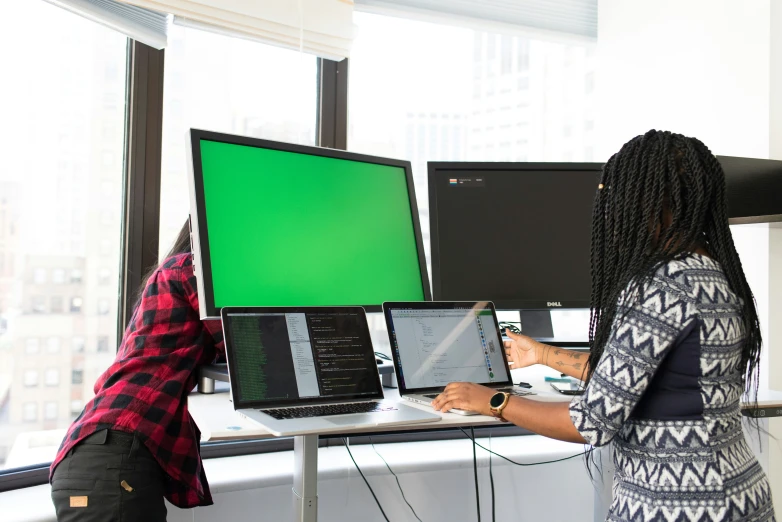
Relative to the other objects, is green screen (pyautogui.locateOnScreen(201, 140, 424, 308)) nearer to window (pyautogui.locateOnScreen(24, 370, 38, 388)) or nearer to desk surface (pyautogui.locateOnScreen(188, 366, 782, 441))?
desk surface (pyautogui.locateOnScreen(188, 366, 782, 441))

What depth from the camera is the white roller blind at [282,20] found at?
217 cm

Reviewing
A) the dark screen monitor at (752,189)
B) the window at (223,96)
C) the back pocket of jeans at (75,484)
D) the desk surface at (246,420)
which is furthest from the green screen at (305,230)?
the dark screen monitor at (752,189)

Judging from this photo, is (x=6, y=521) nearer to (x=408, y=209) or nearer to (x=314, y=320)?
(x=314, y=320)

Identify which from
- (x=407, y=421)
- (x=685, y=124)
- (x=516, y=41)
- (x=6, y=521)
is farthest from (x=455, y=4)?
(x=6, y=521)

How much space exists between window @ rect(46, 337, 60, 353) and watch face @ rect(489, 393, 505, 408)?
4.27 ft

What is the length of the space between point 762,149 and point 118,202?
2.01 meters

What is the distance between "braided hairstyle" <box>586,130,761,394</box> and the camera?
121 centimetres

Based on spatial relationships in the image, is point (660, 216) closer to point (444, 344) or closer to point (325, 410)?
point (444, 344)

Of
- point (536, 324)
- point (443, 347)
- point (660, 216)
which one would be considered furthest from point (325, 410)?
point (536, 324)

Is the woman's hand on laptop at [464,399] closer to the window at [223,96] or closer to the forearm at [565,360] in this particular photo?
the forearm at [565,360]

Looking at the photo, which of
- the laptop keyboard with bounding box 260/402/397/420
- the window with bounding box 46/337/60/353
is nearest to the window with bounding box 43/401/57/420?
the window with bounding box 46/337/60/353

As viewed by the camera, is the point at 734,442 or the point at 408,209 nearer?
the point at 734,442

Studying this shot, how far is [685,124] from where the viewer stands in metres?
2.48

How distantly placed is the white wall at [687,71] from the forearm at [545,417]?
141cm
